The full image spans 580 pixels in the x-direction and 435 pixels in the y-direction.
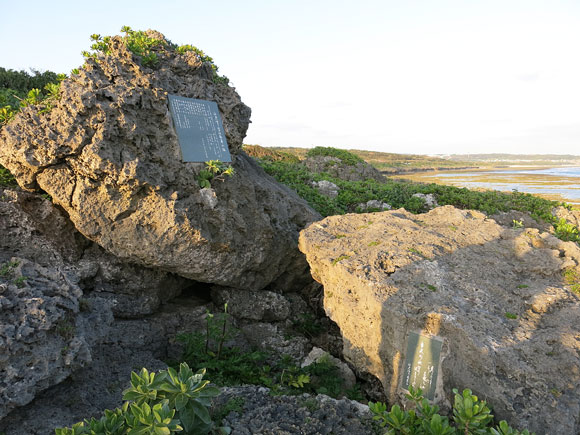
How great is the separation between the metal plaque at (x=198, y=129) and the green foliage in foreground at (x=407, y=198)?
3662mm

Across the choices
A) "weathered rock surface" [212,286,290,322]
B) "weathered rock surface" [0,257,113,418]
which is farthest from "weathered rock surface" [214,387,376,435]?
"weathered rock surface" [212,286,290,322]

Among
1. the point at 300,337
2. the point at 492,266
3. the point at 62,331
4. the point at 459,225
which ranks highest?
the point at 459,225

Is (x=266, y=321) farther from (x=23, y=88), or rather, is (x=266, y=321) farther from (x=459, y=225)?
(x=23, y=88)

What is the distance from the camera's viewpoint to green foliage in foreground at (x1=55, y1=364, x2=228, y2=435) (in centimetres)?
311

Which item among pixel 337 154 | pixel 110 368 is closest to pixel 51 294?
pixel 110 368

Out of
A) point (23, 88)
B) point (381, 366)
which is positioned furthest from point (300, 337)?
point (23, 88)

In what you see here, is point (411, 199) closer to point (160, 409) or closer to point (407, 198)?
point (407, 198)

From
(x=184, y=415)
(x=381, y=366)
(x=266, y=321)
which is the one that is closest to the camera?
(x=184, y=415)

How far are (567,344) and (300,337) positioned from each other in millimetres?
4375

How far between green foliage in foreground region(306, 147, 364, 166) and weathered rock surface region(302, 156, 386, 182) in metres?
0.17

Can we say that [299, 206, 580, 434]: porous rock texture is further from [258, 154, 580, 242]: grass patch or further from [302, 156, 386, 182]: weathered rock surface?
[302, 156, 386, 182]: weathered rock surface

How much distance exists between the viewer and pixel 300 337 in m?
7.46

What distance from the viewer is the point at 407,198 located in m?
12.0

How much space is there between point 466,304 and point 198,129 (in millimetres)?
5306
